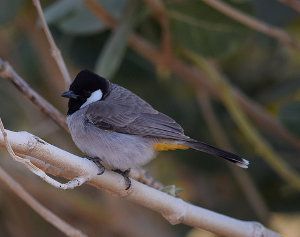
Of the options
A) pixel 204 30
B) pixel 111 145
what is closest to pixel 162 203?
pixel 111 145

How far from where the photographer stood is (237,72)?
3814 mm

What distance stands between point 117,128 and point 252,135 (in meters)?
0.67

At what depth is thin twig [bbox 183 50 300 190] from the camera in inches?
125

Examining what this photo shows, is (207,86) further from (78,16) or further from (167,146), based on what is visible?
(167,146)

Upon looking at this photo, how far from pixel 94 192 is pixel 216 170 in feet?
1.99

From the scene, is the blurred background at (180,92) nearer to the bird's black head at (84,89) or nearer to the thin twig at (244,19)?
the thin twig at (244,19)

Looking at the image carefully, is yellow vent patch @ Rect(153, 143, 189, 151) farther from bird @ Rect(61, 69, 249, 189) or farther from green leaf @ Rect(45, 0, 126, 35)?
green leaf @ Rect(45, 0, 126, 35)

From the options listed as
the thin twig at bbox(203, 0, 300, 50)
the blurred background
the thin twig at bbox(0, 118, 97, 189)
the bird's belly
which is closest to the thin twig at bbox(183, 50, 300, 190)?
the blurred background

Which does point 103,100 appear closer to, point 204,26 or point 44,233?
point 204,26

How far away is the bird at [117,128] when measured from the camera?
2584mm

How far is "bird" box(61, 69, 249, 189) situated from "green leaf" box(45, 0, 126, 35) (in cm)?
45

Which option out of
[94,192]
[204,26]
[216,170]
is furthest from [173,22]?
[94,192]

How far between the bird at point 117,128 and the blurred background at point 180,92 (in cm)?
38

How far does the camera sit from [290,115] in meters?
3.10
